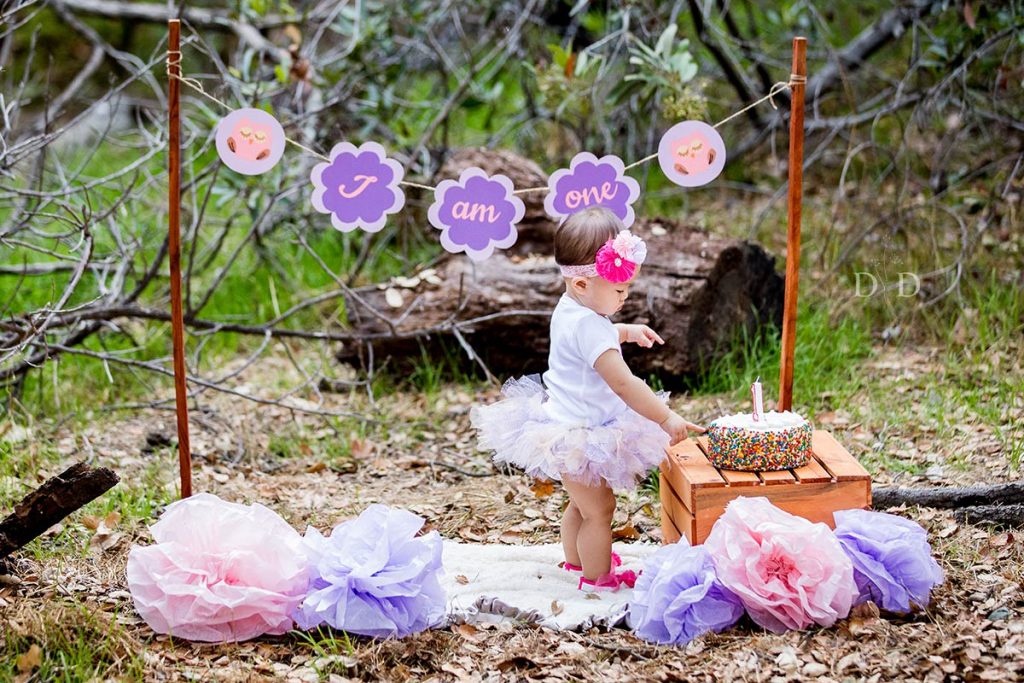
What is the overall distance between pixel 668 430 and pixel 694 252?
5.60 ft

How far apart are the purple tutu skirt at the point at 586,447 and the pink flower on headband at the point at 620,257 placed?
1.28 ft

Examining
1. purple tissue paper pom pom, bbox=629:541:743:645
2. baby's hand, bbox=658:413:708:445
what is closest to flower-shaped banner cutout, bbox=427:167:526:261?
baby's hand, bbox=658:413:708:445

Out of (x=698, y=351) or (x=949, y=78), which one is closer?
(x=698, y=351)

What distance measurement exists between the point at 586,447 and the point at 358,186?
38.7 inches

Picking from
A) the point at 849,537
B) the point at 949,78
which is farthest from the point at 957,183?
the point at 849,537

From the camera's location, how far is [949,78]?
488 cm

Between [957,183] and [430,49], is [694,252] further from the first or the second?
[430,49]

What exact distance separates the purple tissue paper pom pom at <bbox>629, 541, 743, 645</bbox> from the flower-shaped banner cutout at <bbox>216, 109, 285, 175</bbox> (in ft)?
5.01

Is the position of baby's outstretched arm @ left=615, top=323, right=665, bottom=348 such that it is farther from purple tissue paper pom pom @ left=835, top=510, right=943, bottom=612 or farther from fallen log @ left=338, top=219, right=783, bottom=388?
fallen log @ left=338, top=219, right=783, bottom=388

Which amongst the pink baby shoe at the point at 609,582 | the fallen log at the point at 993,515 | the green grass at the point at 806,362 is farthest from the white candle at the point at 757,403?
the green grass at the point at 806,362

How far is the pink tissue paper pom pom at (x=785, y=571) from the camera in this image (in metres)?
2.67

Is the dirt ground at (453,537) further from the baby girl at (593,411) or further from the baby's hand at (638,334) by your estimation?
the baby's hand at (638,334)

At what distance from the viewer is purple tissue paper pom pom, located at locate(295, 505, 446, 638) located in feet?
9.05

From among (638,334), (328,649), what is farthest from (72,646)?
(638,334)
